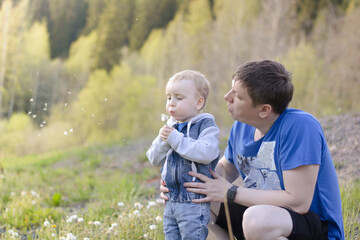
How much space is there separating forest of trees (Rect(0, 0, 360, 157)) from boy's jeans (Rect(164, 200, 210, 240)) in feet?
27.9

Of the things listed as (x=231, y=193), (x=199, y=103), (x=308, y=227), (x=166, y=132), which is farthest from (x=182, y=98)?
(x=308, y=227)

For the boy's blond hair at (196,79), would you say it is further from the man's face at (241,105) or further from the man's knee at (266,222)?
the man's knee at (266,222)

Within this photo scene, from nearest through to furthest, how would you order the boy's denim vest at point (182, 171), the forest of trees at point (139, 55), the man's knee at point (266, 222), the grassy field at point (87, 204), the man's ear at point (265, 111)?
the man's knee at point (266, 222)
the man's ear at point (265, 111)
the boy's denim vest at point (182, 171)
the grassy field at point (87, 204)
the forest of trees at point (139, 55)

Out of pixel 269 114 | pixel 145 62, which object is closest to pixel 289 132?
pixel 269 114

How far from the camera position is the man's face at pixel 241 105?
2.01m

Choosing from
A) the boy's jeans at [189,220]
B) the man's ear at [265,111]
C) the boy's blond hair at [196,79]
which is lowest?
the boy's jeans at [189,220]

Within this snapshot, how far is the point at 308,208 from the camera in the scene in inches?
75.2

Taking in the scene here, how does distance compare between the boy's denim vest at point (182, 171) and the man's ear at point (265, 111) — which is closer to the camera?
the man's ear at point (265, 111)

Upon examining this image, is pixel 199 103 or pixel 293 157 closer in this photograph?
pixel 293 157

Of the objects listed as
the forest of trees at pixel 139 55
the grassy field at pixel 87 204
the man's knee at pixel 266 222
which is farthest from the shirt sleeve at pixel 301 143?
the forest of trees at pixel 139 55

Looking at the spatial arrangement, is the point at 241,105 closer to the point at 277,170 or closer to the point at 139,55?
the point at 277,170

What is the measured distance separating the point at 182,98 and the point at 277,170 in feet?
2.15

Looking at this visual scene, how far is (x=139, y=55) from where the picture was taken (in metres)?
19.0

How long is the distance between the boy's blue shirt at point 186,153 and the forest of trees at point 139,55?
27.8ft
